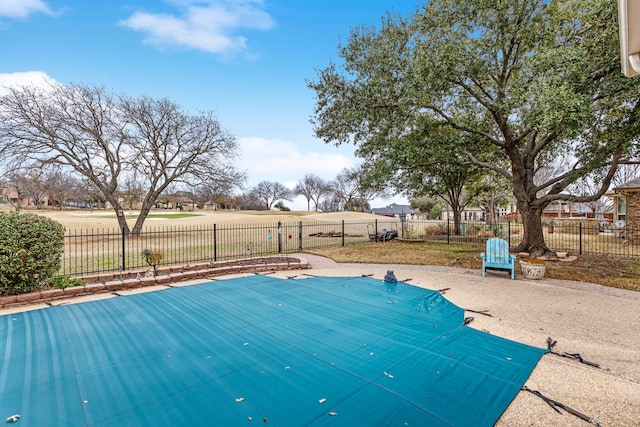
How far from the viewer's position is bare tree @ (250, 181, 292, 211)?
64.2 metres

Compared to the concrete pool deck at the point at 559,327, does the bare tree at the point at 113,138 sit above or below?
above

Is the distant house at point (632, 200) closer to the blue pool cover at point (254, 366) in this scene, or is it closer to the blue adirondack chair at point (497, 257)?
the blue adirondack chair at point (497, 257)

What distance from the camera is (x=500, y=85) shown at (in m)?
9.76

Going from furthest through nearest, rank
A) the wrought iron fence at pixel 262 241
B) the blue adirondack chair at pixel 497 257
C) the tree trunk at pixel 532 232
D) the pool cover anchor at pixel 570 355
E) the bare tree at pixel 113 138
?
the bare tree at pixel 113 138 → the tree trunk at pixel 532 232 → the wrought iron fence at pixel 262 241 → the blue adirondack chair at pixel 497 257 → the pool cover anchor at pixel 570 355

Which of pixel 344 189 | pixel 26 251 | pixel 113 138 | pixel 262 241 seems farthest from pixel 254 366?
pixel 344 189

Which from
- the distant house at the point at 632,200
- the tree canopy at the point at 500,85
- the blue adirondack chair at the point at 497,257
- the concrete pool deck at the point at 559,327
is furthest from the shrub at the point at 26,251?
the distant house at the point at 632,200

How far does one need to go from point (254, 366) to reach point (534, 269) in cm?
700

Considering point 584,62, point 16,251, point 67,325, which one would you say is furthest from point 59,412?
point 584,62

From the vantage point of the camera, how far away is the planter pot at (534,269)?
283 inches

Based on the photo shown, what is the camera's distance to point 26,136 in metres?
14.1

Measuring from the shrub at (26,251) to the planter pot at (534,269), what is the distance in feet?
32.4

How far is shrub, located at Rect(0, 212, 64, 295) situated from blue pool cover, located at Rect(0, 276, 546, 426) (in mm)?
981

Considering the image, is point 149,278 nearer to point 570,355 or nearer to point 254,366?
point 254,366

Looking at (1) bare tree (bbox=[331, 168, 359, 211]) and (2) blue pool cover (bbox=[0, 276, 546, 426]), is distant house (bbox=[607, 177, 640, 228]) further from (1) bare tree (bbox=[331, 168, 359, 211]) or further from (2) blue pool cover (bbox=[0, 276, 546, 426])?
(1) bare tree (bbox=[331, 168, 359, 211])
